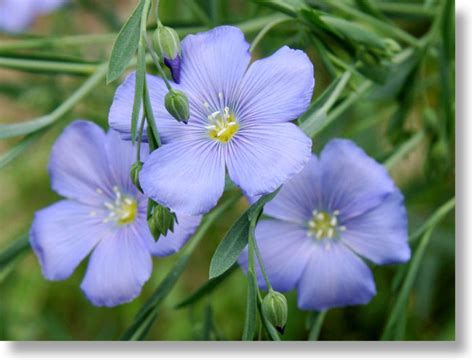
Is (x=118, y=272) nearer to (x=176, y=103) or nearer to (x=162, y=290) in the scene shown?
(x=162, y=290)

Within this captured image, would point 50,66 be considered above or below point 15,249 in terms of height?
above

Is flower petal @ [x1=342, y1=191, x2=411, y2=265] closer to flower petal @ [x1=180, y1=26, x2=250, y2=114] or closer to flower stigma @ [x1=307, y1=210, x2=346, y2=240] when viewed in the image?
flower stigma @ [x1=307, y1=210, x2=346, y2=240]

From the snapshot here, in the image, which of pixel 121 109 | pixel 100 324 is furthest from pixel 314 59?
pixel 100 324

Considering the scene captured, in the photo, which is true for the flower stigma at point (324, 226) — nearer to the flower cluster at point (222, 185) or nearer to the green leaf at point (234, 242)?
the flower cluster at point (222, 185)

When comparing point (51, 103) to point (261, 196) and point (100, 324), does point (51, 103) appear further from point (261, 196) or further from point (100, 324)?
point (261, 196)

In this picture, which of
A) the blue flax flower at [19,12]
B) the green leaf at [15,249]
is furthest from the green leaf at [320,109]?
the blue flax flower at [19,12]

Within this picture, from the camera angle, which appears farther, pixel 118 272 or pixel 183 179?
pixel 118 272

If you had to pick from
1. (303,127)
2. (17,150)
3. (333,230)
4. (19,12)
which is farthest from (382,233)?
(19,12)
